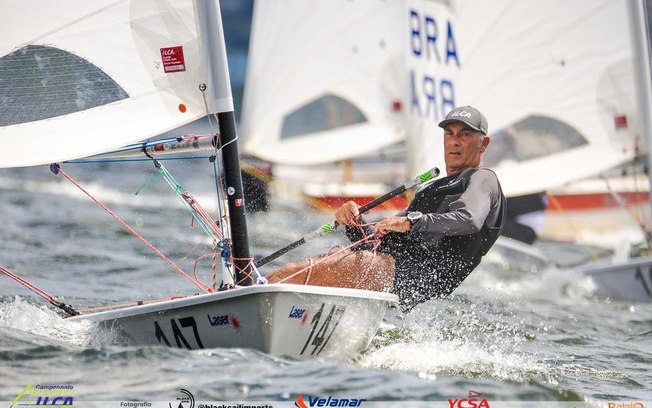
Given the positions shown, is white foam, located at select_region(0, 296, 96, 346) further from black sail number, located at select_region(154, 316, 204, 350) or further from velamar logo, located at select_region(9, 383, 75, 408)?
velamar logo, located at select_region(9, 383, 75, 408)

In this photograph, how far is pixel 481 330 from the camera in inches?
236

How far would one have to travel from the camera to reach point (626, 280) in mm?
9211

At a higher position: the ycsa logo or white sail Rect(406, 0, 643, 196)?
white sail Rect(406, 0, 643, 196)

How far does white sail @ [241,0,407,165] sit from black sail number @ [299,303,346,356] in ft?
27.9

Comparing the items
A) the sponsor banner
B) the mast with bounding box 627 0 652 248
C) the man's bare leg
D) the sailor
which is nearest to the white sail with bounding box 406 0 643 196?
the mast with bounding box 627 0 652 248

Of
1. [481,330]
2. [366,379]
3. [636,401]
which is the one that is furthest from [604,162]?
[366,379]

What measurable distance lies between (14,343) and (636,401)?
2.54 meters

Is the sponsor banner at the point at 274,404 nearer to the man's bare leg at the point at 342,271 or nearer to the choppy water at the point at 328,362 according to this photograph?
the choppy water at the point at 328,362

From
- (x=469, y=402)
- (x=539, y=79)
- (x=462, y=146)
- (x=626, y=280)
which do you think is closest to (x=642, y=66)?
(x=539, y=79)

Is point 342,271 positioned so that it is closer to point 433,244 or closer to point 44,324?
point 433,244

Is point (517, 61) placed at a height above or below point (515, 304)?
above

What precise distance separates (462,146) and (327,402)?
1531 millimetres

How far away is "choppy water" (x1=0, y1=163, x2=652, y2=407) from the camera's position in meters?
3.84

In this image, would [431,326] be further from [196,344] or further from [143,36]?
[143,36]
